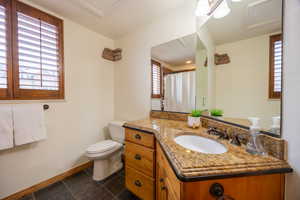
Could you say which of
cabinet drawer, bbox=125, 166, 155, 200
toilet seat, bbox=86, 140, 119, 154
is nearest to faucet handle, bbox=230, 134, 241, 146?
cabinet drawer, bbox=125, 166, 155, 200

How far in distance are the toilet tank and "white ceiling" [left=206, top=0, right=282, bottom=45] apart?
170 cm

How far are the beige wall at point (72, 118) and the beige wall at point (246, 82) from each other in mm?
1851

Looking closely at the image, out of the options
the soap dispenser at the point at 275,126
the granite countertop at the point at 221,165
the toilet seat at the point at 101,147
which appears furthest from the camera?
the toilet seat at the point at 101,147

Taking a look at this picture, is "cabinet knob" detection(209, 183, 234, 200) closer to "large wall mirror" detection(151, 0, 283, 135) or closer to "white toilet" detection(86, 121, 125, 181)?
"large wall mirror" detection(151, 0, 283, 135)

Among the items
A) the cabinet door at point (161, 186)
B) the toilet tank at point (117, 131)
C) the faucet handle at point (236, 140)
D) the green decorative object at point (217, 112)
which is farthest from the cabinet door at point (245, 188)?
the toilet tank at point (117, 131)

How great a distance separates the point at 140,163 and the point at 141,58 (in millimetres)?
1512

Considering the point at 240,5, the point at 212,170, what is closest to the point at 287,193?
the point at 212,170

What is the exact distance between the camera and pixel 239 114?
87 cm

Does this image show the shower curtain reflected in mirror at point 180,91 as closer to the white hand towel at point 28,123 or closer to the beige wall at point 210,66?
the beige wall at point 210,66

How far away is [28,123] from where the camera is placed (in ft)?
4.20

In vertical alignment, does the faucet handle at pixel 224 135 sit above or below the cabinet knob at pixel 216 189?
above

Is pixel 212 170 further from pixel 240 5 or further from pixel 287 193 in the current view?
pixel 240 5

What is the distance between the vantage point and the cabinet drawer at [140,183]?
1.08m

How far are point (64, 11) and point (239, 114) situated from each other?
2.32m
